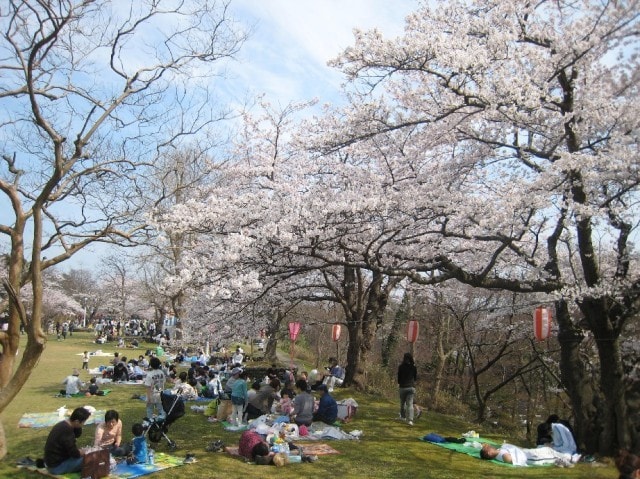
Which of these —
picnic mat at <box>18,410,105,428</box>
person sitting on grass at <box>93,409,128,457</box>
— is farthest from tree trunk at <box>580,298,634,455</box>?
picnic mat at <box>18,410,105,428</box>

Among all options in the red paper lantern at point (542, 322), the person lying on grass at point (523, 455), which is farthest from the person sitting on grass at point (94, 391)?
the red paper lantern at point (542, 322)

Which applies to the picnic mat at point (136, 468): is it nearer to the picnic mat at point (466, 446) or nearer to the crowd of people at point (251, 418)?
the crowd of people at point (251, 418)

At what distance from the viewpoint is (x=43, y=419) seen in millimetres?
9828

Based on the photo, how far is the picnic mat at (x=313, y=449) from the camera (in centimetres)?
793

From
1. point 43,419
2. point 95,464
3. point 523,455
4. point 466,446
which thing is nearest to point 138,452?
point 95,464

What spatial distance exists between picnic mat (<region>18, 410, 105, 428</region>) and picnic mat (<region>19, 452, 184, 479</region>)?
9.15 feet

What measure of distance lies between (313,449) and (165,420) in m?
2.47

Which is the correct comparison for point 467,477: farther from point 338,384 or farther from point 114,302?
point 114,302

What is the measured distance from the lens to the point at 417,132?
31.2 ft

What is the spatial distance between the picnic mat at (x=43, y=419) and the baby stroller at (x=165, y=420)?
2067 mm

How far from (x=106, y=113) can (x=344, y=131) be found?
3716 millimetres

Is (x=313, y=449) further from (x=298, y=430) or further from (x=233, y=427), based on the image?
(x=233, y=427)

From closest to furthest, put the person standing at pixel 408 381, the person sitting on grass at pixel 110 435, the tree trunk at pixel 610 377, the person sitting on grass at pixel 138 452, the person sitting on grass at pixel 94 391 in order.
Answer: the person sitting on grass at pixel 138 452 < the person sitting on grass at pixel 110 435 < the tree trunk at pixel 610 377 < the person standing at pixel 408 381 < the person sitting on grass at pixel 94 391

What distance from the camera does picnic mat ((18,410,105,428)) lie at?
9.36m
